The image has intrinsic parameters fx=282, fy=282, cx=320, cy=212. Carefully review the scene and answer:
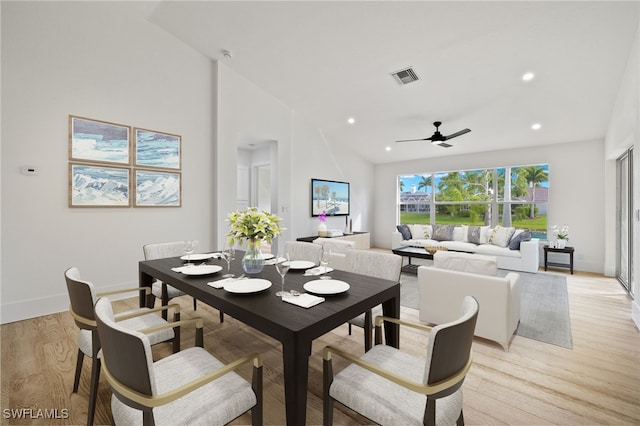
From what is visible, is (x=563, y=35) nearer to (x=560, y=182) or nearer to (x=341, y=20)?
(x=341, y=20)

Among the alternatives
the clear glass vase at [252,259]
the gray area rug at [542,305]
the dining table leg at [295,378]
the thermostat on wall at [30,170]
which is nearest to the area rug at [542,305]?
the gray area rug at [542,305]

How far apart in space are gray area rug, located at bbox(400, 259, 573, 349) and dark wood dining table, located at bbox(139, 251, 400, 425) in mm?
1895

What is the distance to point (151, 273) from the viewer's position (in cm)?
221

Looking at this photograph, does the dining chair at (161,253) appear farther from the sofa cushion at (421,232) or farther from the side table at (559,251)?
the side table at (559,251)

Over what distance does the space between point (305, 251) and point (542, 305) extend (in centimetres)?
302

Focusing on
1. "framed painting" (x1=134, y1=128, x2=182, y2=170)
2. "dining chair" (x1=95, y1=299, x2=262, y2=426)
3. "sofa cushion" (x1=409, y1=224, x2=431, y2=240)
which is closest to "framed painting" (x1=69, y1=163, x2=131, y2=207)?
"framed painting" (x1=134, y1=128, x2=182, y2=170)

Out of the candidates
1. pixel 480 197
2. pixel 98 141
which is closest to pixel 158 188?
pixel 98 141

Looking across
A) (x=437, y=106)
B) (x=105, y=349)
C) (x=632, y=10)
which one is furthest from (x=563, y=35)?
(x=105, y=349)

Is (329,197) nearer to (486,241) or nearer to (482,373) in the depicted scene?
Answer: (486,241)

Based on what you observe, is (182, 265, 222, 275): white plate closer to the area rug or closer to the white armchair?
the white armchair

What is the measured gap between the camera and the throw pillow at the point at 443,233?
634cm

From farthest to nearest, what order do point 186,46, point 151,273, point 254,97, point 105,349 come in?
point 254,97 < point 186,46 < point 151,273 < point 105,349

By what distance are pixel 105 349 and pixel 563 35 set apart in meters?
4.56

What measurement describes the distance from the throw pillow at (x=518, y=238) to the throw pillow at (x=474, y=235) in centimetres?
68
